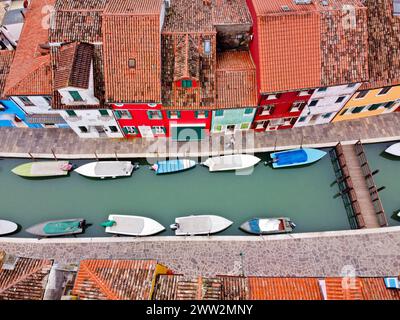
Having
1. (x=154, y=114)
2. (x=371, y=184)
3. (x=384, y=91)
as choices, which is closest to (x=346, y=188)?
(x=371, y=184)

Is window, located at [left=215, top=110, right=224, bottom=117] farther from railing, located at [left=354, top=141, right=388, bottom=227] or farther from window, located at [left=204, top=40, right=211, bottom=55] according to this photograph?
railing, located at [left=354, top=141, right=388, bottom=227]

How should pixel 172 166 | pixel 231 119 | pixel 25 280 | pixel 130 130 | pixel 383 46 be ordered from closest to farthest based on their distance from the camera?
pixel 25 280, pixel 383 46, pixel 231 119, pixel 172 166, pixel 130 130

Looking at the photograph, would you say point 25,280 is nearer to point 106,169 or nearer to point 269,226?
point 106,169

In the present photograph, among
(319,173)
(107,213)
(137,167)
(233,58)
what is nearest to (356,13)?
(233,58)

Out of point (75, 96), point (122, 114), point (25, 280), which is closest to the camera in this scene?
point (25, 280)

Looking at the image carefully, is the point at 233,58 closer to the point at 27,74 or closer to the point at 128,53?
the point at 128,53

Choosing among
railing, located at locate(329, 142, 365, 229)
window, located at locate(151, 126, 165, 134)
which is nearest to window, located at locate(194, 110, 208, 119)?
window, located at locate(151, 126, 165, 134)
